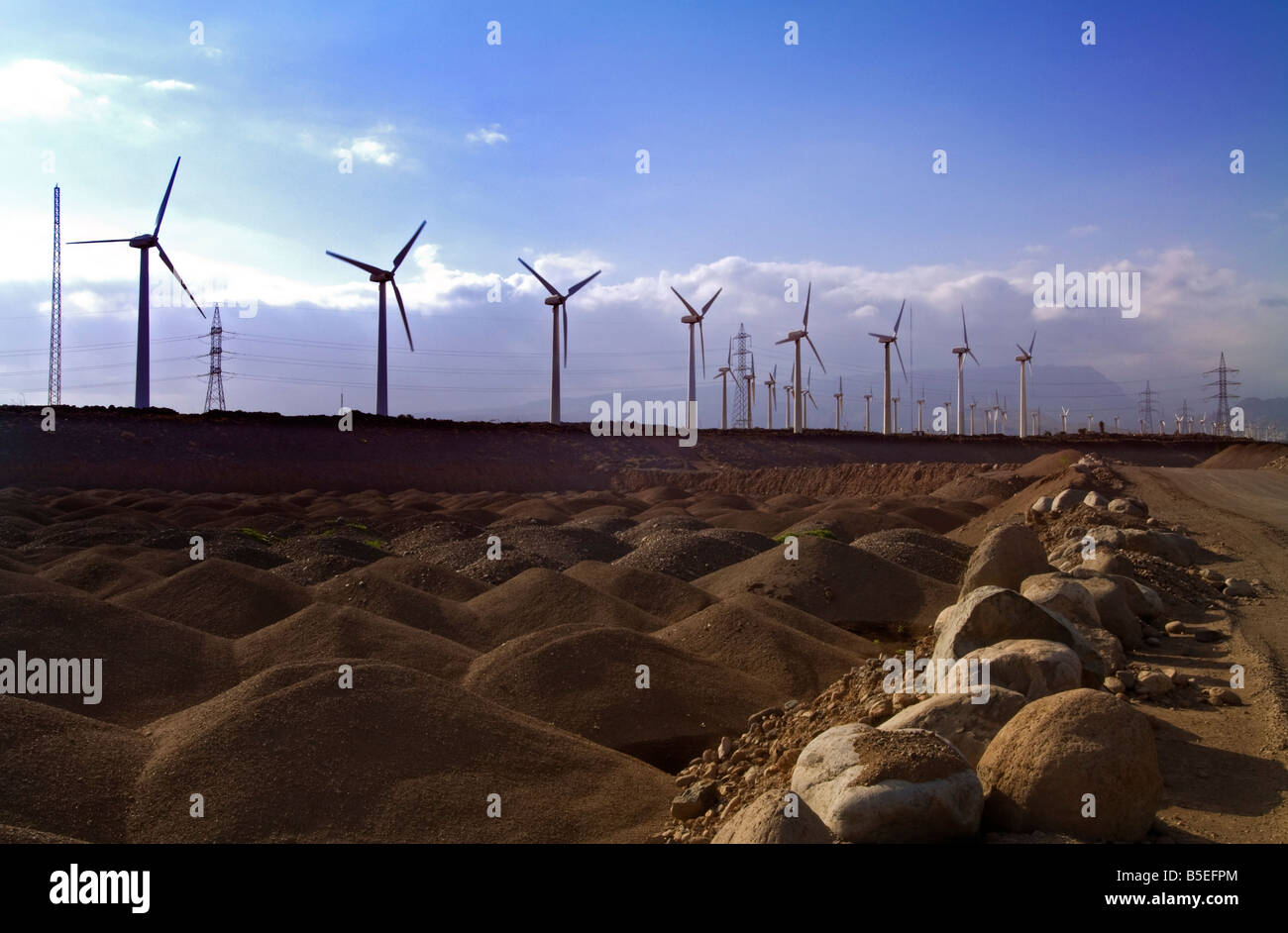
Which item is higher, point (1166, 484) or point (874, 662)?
point (1166, 484)

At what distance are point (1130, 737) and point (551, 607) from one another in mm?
12305

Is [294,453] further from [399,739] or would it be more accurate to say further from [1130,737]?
[1130,737]

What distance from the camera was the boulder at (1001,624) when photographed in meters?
9.58

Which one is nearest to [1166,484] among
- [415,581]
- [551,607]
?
[551,607]

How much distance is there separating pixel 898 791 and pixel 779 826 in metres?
0.85

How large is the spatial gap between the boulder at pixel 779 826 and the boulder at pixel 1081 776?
144cm

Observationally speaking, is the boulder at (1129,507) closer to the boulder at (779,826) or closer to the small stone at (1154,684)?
the small stone at (1154,684)

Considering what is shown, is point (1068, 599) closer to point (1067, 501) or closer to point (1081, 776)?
point (1081, 776)

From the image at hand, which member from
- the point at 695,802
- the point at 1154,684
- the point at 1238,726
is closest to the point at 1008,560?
the point at 1154,684

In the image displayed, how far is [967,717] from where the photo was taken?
7.54 metres

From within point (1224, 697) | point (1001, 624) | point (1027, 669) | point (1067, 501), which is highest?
point (1067, 501)

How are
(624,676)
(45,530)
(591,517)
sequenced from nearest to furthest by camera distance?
(624,676) → (45,530) → (591,517)
